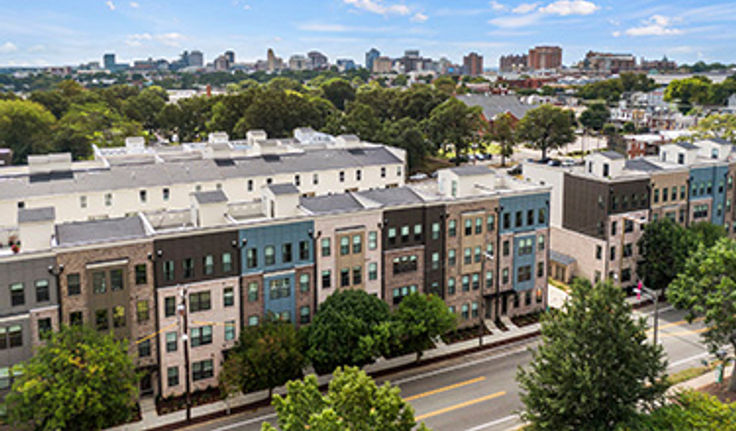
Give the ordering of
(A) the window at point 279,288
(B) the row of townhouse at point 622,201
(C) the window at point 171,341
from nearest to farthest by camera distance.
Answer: (C) the window at point 171,341 < (A) the window at point 279,288 < (B) the row of townhouse at point 622,201

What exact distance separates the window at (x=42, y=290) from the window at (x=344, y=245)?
21.4 meters

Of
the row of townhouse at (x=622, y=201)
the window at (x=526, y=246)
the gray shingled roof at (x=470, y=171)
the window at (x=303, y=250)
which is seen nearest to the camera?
the window at (x=303, y=250)

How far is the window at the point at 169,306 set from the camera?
43125 mm

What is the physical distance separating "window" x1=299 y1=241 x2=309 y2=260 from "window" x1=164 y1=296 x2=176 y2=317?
1012 centimetres

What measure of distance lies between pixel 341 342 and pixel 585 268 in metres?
35.2

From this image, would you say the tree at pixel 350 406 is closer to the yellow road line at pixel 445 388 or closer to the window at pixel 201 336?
the yellow road line at pixel 445 388

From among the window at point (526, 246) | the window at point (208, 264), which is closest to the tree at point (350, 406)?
the window at point (208, 264)

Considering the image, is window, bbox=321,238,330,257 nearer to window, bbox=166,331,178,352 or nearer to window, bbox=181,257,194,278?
window, bbox=181,257,194,278

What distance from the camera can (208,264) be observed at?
44312 millimetres

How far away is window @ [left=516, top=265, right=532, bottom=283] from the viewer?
58206mm

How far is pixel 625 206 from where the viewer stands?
64.1 meters

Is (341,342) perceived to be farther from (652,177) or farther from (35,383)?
(652,177)

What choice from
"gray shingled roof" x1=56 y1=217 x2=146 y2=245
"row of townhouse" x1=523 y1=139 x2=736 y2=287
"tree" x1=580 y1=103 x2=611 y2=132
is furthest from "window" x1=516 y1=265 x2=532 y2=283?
"tree" x1=580 y1=103 x2=611 y2=132

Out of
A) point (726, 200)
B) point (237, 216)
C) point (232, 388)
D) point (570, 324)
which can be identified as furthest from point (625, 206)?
point (232, 388)
